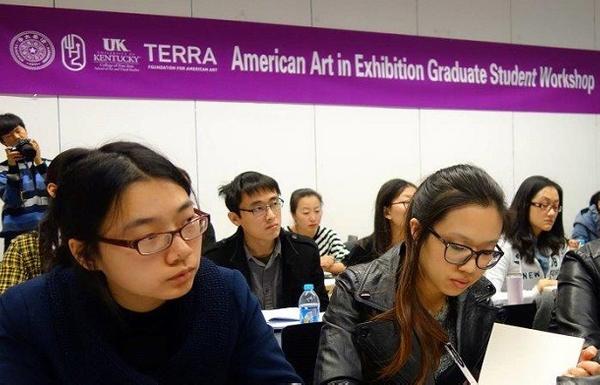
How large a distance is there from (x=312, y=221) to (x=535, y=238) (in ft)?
6.21

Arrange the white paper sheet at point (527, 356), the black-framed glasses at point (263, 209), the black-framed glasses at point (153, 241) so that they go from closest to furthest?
the black-framed glasses at point (153, 241) → the white paper sheet at point (527, 356) → the black-framed glasses at point (263, 209)

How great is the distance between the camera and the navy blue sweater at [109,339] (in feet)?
4.00

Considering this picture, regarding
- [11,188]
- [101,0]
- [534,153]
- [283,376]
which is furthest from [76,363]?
[534,153]

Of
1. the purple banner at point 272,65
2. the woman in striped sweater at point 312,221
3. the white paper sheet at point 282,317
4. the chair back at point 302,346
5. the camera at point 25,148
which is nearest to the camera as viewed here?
the chair back at point 302,346

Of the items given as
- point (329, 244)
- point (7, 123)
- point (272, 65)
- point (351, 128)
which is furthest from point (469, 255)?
point (351, 128)

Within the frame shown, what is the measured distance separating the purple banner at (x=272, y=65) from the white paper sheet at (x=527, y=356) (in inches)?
162

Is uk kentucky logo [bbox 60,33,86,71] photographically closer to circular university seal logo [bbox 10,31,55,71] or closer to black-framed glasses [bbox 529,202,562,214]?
circular university seal logo [bbox 10,31,55,71]

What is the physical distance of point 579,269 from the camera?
194cm

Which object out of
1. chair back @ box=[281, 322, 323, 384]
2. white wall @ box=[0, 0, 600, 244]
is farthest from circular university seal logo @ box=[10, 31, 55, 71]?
chair back @ box=[281, 322, 323, 384]

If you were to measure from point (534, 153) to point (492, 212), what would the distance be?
18.7 ft

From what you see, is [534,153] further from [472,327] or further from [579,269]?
[472,327]

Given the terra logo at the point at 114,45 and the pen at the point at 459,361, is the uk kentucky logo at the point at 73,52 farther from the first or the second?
the pen at the point at 459,361

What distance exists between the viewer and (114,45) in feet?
15.8

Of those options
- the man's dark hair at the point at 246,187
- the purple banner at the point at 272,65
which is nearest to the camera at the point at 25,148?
the purple banner at the point at 272,65
